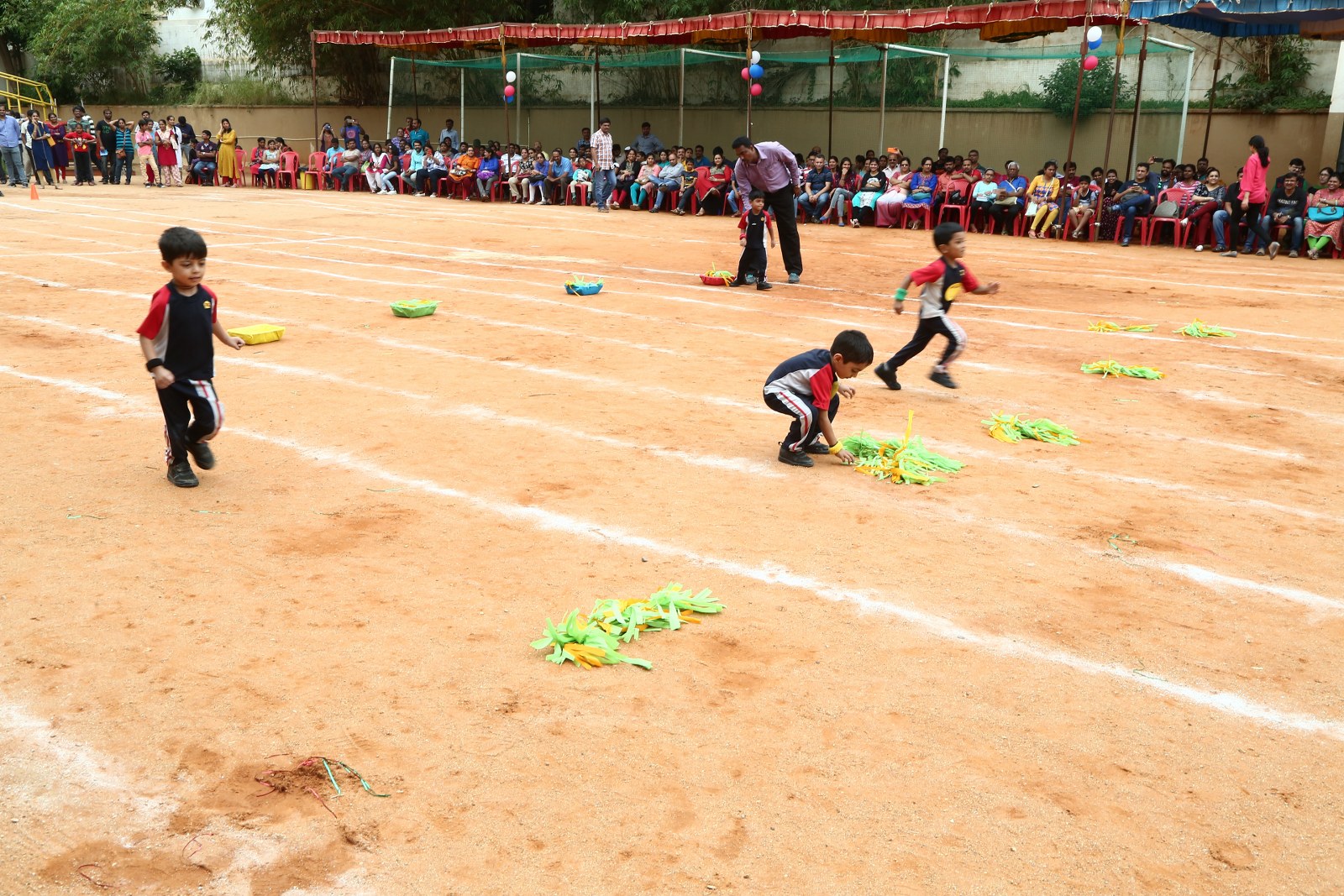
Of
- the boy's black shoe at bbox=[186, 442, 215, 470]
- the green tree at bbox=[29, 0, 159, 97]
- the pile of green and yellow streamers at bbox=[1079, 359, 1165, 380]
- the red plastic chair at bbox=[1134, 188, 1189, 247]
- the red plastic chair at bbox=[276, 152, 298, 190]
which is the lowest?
the boy's black shoe at bbox=[186, 442, 215, 470]

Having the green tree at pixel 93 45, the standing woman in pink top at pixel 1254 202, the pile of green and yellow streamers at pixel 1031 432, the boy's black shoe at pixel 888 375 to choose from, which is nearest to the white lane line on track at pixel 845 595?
the pile of green and yellow streamers at pixel 1031 432

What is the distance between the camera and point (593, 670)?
161 inches

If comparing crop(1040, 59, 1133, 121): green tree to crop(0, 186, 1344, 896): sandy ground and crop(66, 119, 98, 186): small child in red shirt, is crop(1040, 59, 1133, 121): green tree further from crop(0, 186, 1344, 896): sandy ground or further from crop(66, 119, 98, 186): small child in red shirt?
crop(66, 119, 98, 186): small child in red shirt

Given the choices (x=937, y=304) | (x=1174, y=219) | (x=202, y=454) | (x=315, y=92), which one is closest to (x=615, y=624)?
(x=202, y=454)

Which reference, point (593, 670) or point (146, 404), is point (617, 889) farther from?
point (146, 404)

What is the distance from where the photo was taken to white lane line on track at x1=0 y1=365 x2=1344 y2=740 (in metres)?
3.89

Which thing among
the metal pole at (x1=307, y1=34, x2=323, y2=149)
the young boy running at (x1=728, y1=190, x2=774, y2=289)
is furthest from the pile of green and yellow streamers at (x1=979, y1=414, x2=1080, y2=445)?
the metal pole at (x1=307, y1=34, x2=323, y2=149)

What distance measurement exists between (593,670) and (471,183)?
24.6 metres

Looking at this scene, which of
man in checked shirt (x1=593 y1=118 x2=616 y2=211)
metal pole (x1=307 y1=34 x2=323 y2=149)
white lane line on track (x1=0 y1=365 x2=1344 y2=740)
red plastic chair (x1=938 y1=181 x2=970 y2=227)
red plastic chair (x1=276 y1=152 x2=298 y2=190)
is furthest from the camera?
red plastic chair (x1=276 y1=152 x2=298 y2=190)

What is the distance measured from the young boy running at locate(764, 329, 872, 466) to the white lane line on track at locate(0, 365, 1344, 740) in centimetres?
142

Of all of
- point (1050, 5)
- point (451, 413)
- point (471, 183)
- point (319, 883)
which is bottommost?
point (319, 883)

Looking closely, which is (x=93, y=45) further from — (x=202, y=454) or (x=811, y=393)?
(x=811, y=393)

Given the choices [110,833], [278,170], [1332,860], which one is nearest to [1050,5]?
[1332,860]

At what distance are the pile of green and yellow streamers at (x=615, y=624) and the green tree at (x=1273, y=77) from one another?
22.7 meters
